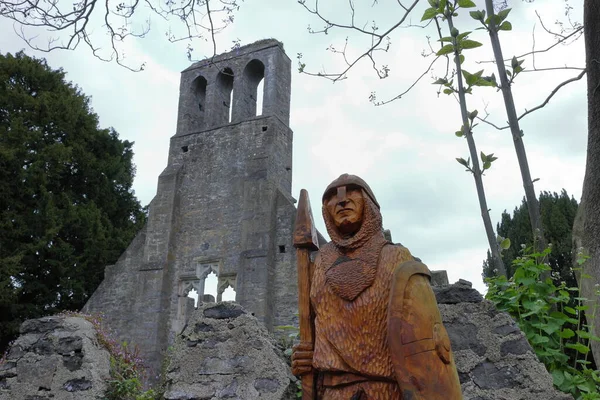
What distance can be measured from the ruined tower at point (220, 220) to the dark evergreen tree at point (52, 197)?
2279 millimetres

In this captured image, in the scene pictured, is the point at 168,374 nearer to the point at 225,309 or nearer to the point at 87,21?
the point at 225,309

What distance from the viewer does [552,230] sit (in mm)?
14742

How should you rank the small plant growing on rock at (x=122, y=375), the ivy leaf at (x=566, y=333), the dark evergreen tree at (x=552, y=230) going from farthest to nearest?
the dark evergreen tree at (x=552, y=230) < the small plant growing on rock at (x=122, y=375) < the ivy leaf at (x=566, y=333)

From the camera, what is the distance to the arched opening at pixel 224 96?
60.5 ft

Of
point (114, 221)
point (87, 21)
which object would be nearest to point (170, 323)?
point (114, 221)

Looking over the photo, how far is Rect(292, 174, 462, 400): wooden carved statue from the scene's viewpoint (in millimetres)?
2402

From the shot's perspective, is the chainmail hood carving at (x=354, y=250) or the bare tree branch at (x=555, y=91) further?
the bare tree branch at (x=555, y=91)

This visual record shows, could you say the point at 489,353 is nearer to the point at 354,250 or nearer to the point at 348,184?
the point at 354,250

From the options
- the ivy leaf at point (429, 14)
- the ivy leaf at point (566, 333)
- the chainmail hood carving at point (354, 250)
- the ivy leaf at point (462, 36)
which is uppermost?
the ivy leaf at point (429, 14)

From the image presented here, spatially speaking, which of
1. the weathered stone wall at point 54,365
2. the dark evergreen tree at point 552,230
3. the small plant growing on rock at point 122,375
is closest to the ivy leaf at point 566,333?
the small plant growing on rock at point 122,375

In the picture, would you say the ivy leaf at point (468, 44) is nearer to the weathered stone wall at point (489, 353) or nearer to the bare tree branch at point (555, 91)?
the bare tree branch at point (555, 91)

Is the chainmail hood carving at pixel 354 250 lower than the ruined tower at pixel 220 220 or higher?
lower

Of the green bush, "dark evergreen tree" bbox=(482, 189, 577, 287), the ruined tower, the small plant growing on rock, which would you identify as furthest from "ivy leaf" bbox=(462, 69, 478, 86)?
the ruined tower

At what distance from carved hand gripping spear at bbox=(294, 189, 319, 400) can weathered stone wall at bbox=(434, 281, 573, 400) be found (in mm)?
1511
